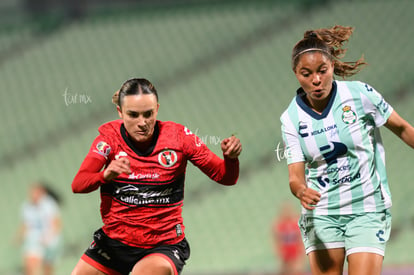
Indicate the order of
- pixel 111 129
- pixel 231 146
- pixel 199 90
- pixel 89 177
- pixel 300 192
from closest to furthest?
pixel 300 192, pixel 231 146, pixel 89 177, pixel 111 129, pixel 199 90

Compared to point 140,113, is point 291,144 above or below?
below

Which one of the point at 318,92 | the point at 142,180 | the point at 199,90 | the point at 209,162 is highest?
the point at 199,90

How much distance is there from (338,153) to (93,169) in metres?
1.43

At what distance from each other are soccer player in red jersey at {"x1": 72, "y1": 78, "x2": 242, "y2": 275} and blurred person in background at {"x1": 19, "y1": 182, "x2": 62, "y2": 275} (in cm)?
633

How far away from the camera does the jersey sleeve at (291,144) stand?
157 inches

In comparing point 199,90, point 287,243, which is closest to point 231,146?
point 287,243

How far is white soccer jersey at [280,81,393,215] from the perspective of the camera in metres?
3.93

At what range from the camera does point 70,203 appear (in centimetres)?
1205

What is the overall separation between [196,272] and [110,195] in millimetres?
6334

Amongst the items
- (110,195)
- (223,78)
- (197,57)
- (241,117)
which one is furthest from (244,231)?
(110,195)

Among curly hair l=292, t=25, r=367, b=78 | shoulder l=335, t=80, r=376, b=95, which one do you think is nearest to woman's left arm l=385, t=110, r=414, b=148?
shoulder l=335, t=80, r=376, b=95

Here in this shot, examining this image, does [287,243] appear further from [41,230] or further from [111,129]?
[111,129]

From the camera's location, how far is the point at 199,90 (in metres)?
11.8

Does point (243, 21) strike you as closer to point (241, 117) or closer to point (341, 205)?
point (241, 117)
